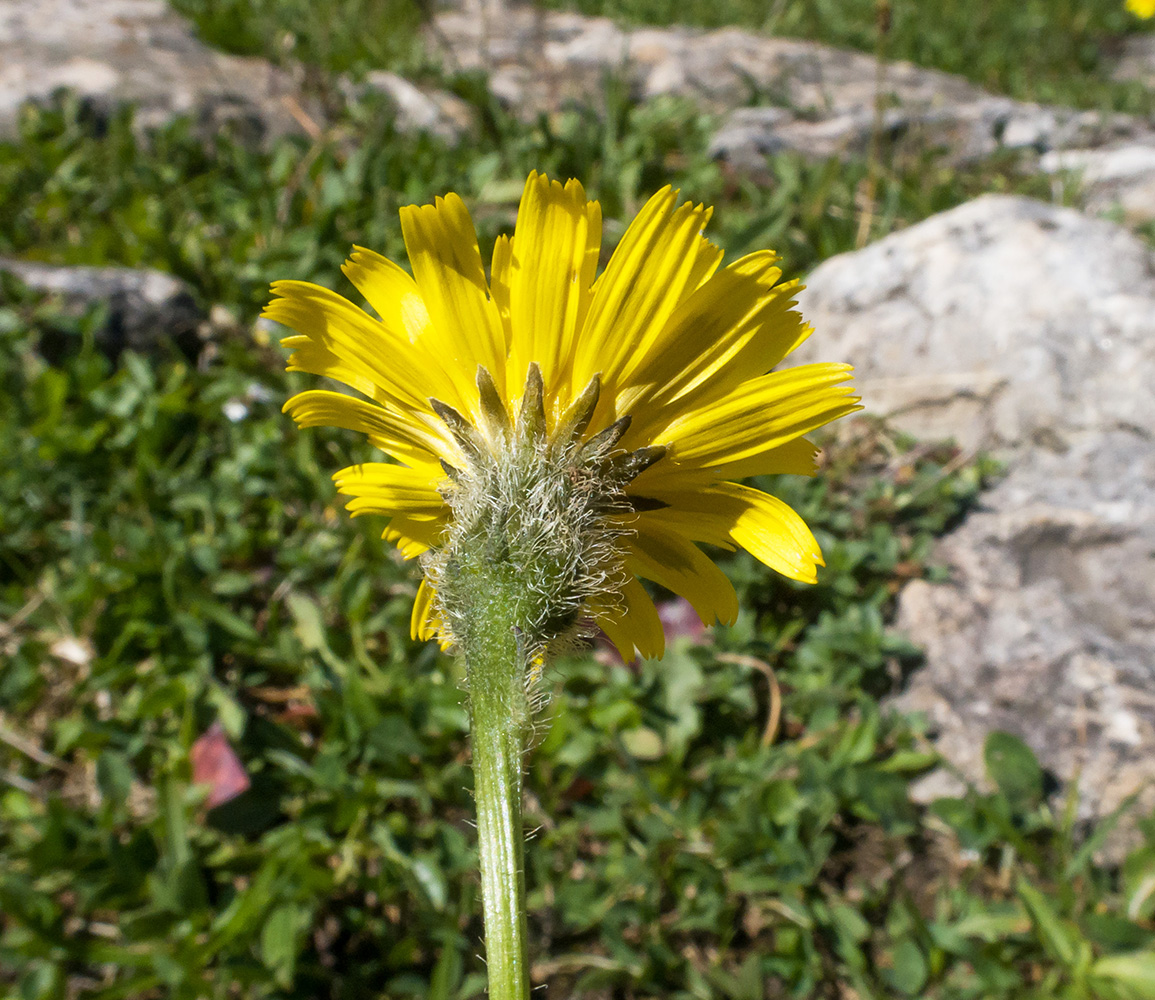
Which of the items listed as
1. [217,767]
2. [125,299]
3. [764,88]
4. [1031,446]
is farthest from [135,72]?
[1031,446]

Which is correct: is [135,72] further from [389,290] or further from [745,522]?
[745,522]

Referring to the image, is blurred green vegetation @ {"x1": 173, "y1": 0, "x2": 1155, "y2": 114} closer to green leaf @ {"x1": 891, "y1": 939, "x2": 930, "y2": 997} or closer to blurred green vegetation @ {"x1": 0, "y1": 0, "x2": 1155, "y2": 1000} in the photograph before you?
blurred green vegetation @ {"x1": 0, "y1": 0, "x2": 1155, "y2": 1000}

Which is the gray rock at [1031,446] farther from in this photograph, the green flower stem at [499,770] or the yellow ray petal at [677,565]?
the green flower stem at [499,770]

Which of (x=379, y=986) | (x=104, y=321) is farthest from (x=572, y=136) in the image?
(x=379, y=986)

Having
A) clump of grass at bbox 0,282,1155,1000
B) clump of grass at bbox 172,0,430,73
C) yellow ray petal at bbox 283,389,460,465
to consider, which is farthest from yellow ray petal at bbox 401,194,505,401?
clump of grass at bbox 172,0,430,73

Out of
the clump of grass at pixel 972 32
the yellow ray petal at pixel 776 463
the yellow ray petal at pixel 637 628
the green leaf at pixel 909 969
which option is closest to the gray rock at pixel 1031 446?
the green leaf at pixel 909 969

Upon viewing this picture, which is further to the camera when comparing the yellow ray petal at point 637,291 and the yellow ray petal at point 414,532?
the yellow ray petal at point 414,532
